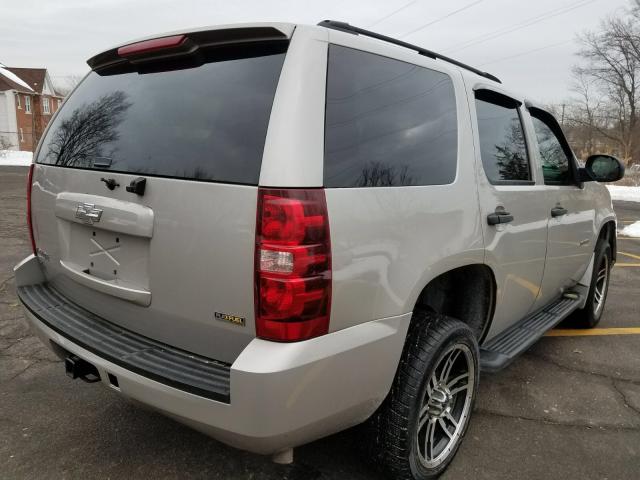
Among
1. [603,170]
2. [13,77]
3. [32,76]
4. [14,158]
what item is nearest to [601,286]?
[603,170]

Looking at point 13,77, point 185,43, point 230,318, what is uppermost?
point 13,77

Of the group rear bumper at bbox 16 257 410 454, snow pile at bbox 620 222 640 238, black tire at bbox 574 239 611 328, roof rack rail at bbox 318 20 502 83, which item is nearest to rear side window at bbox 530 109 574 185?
roof rack rail at bbox 318 20 502 83

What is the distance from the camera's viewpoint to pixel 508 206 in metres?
2.74

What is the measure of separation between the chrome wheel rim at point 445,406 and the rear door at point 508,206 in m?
0.43

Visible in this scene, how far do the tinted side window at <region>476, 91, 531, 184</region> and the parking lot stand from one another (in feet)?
4.76

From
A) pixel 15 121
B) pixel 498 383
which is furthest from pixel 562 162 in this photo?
pixel 15 121

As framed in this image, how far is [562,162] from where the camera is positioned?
3.68m

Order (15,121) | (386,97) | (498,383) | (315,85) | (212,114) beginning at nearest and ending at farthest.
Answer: (315,85) < (212,114) < (386,97) < (498,383) < (15,121)

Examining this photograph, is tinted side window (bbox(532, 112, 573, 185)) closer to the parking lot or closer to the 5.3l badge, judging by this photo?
the parking lot

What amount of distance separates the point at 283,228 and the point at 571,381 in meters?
2.89

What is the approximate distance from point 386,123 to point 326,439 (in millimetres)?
1715

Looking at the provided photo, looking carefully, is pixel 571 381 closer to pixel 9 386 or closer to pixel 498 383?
Result: pixel 498 383

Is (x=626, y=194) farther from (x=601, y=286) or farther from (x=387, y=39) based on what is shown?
(x=387, y=39)

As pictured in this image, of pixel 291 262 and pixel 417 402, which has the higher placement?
pixel 291 262
